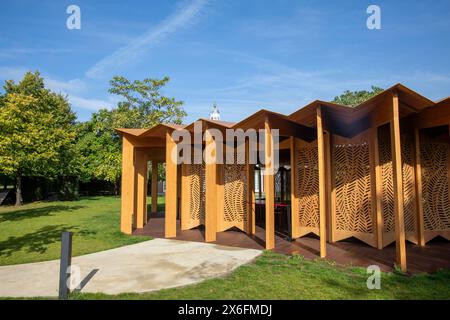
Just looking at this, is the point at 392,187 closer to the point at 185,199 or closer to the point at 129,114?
the point at 185,199

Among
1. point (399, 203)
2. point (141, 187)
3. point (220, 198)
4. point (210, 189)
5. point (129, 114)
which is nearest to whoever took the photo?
point (399, 203)

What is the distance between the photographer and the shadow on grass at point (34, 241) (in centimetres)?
678

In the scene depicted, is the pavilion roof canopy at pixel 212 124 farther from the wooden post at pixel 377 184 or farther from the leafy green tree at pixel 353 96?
the leafy green tree at pixel 353 96

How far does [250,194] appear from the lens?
877 cm

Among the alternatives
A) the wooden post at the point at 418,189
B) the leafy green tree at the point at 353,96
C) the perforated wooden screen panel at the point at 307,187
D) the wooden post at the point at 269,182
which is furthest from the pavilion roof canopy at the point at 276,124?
the leafy green tree at the point at 353,96

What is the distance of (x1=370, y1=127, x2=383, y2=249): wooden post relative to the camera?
21.5ft

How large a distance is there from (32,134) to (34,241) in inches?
391

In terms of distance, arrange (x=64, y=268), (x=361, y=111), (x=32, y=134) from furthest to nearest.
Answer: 1. (x=32, y=134)
2. (x=361, y=111)
3. (x=64, y=268)

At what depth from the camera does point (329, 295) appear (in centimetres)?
386

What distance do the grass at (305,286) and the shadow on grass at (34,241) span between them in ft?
13.1

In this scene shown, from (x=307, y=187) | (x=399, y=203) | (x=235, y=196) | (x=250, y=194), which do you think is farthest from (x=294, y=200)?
(x=399, y=203)

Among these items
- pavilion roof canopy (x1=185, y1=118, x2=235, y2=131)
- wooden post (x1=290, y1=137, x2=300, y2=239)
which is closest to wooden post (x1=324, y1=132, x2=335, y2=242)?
wooden post (x1=290, y1=137, x2=300, y2=239)

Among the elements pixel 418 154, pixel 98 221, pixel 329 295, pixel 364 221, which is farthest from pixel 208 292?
pixel 98 221

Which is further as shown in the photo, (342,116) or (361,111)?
(342,116)
